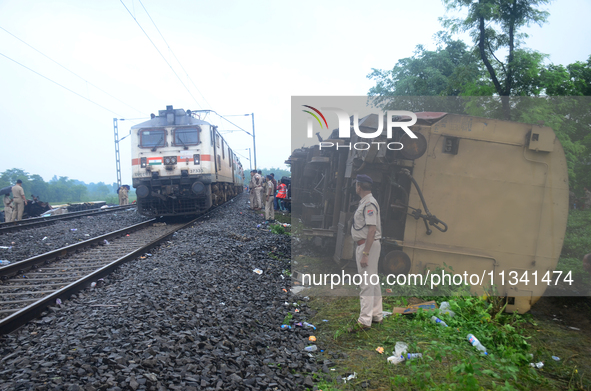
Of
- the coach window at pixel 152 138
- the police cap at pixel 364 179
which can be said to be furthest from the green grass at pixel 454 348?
the coach window at pixel 152 138

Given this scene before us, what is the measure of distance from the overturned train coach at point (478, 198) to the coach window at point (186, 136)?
8.04m

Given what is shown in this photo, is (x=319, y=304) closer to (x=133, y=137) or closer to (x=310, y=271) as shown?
(x=310, y=271)

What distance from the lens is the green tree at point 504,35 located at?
1260 centimetres

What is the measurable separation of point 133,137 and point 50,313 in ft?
29.5

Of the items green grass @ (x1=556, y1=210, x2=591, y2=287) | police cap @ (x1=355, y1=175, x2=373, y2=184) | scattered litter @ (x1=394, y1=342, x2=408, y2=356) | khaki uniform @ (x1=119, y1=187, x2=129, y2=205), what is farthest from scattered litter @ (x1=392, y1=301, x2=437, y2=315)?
khaki uniform @ (x1=119, y1=187, x2=129, y2=205)

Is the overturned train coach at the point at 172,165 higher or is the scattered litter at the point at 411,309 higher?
the overturned train coach at the point at 172,165

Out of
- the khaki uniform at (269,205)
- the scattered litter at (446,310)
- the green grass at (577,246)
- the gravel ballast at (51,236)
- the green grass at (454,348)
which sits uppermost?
the khaki uniform at (269,205)

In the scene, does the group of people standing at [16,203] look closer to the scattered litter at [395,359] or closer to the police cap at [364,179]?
the police cap at [364,179]

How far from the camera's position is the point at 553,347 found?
13.0 ft

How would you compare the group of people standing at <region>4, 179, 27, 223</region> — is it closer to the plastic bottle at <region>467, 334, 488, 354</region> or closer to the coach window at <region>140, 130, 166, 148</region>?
the coach window at <region>140, 130, 166, 148</region>

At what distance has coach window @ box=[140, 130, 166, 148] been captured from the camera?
38.8 ft

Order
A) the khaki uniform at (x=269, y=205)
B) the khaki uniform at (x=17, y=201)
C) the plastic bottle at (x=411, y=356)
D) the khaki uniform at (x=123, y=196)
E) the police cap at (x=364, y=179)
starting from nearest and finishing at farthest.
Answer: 1. the plastic bottle at (x=411, y=356)
2. the police cap at (x=364, y=179)
3. the khaki uniform at (x=269, y=205)
4. the khaki uniform at (x=17, y=201)
5. the khaki uniform at (x=123, y=196)

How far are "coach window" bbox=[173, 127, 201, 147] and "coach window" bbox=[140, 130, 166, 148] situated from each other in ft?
1.42

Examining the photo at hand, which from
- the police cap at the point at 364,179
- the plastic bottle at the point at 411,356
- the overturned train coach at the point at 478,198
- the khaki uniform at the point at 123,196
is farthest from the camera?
the khaki uniform at the point at 123,196
